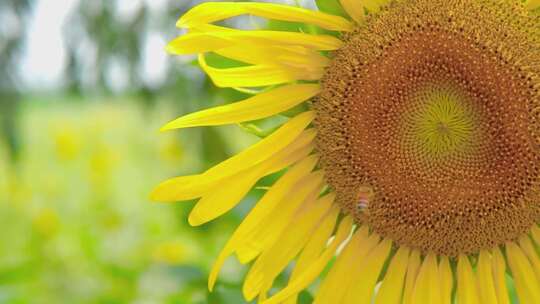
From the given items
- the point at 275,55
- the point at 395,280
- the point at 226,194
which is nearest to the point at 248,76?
the point at 275,55

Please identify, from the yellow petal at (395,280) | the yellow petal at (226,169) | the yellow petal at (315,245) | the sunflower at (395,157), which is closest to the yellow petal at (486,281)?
the sunflower at (395,157)

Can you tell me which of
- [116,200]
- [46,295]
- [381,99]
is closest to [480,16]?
[381,99]

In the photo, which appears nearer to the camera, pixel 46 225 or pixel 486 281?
pixel 486 281

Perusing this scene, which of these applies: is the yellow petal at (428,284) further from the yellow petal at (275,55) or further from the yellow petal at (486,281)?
the yellow petal at (275,55)

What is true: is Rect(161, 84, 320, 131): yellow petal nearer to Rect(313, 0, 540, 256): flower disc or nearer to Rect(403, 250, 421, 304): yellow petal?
Rect(313, 0, 540, 256): flower disc

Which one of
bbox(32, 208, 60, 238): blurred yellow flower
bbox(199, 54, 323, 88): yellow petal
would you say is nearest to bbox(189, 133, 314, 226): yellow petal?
bbox(199, 54, 323, 88): yellow petal

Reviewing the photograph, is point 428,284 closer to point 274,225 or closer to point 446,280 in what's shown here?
point 446,280
